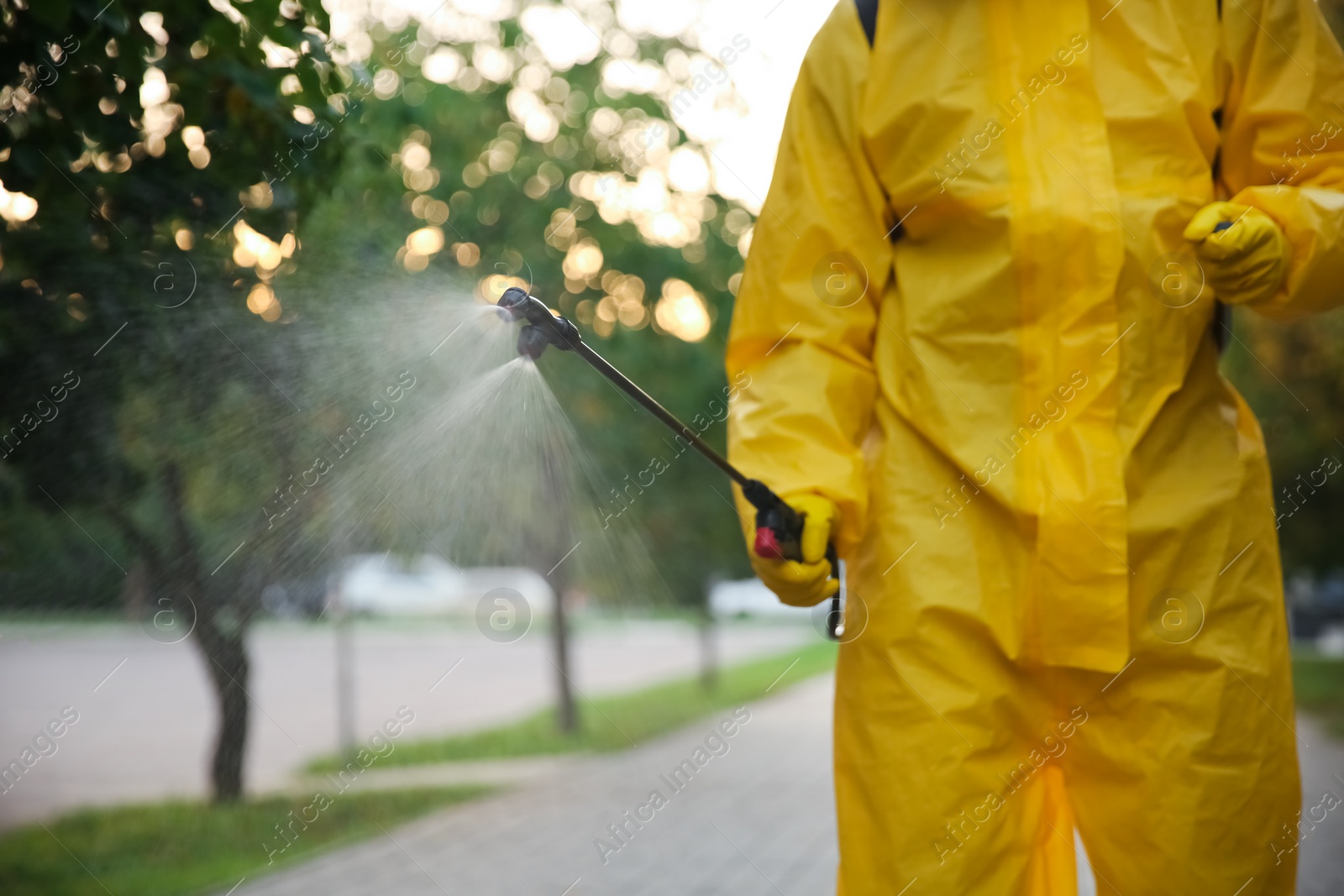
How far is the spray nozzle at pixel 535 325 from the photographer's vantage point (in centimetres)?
191

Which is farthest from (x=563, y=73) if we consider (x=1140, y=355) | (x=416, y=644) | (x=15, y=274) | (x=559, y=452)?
(x=416, y=644)

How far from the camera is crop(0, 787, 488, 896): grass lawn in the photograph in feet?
17.3

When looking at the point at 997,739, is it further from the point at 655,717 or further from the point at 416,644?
the point at 416,644

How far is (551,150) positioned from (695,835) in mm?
3984

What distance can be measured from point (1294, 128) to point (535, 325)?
1.35 m

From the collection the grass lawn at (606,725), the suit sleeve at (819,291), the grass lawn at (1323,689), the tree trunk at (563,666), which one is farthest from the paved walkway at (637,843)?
the suit sleeve at (819,291)

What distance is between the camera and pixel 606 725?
11844 mm

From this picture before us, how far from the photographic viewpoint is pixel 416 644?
977 inches

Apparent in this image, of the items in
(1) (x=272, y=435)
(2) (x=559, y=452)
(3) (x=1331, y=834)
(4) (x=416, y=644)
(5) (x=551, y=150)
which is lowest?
(4) (x=416, y=644)

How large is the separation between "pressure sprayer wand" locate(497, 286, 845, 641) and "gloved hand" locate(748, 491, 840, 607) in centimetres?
1
